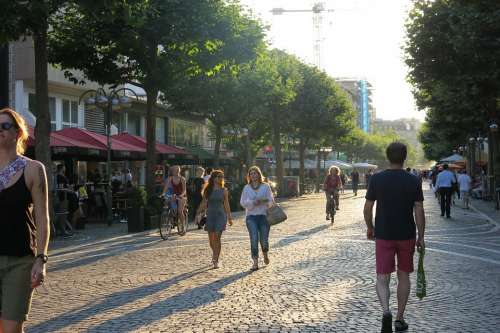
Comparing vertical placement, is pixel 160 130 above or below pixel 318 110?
below

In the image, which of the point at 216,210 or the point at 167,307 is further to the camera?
the point at 216,210

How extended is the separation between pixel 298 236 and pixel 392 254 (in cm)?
980

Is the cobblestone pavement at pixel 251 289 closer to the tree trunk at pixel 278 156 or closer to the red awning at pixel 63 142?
the red awning at pixel 63 142

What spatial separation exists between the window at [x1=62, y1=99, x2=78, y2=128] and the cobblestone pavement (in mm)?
17600

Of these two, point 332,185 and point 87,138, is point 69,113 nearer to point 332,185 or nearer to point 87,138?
point 87,138

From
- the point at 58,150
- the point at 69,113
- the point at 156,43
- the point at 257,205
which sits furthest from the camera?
the point at 69,113

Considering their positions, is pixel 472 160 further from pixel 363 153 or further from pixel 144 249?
pixel 363 153

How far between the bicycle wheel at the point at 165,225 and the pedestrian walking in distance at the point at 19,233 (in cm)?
1198

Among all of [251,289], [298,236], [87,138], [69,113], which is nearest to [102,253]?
[298,236]

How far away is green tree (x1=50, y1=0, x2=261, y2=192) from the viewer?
734 inches

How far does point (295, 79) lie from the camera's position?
149ft

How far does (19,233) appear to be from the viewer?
4070 mm

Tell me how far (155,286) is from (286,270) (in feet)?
7.27

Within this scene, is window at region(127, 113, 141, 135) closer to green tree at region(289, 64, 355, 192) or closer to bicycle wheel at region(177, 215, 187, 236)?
green tree at region(289, 64, 355, 192)
